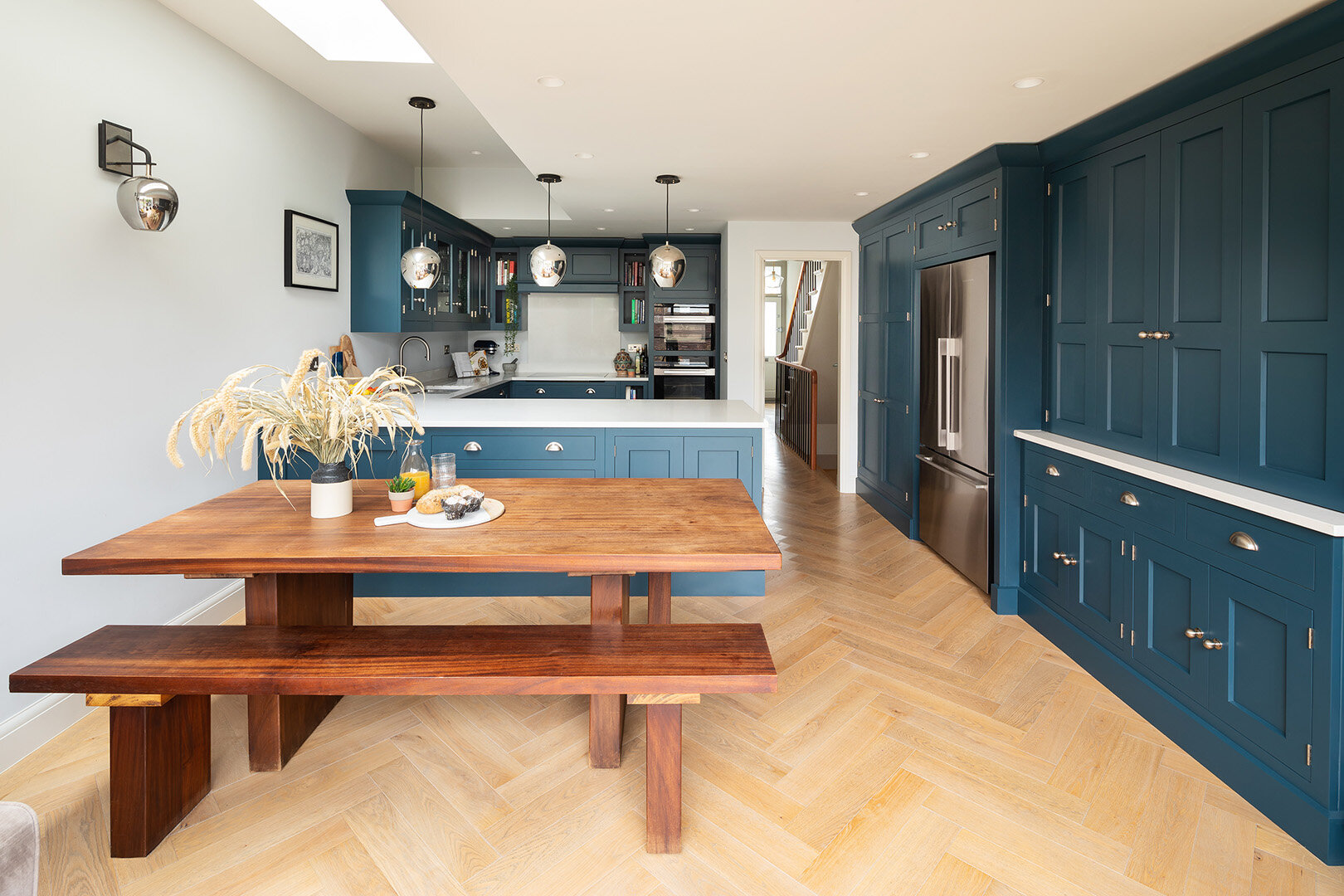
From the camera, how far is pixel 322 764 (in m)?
2.32

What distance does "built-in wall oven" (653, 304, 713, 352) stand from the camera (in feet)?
23.6

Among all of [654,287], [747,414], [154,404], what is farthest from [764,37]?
[654,287]

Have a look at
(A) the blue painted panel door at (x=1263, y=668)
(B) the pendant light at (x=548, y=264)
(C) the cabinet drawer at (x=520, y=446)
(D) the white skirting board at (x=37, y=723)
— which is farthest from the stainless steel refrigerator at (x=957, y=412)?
(D) the white skirting board at (x=37, y=723)

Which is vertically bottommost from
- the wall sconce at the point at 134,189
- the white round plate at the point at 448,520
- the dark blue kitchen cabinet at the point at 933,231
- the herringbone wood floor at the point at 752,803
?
the herringbone wood floor at the point at 752,803

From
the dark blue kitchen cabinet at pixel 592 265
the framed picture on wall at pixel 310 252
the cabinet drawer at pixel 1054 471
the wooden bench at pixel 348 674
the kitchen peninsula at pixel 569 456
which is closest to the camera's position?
the wooden bench at pixel 348 674

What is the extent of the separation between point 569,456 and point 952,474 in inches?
85.5

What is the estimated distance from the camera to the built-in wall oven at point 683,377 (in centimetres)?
723

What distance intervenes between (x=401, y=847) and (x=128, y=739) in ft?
2.44

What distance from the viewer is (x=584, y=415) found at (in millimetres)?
4039

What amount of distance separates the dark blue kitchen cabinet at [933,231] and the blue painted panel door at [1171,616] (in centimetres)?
226

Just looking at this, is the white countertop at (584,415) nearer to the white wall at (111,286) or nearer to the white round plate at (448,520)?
Answer: the white wall at (111,286)

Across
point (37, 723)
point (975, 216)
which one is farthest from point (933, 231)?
point (37, 723)

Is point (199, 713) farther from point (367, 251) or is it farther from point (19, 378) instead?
point (367, 251)

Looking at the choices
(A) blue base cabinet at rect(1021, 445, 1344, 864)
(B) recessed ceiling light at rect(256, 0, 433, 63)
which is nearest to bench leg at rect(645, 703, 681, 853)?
(A) blue base cabinet at rect(1021, 445, 1344, 864)
